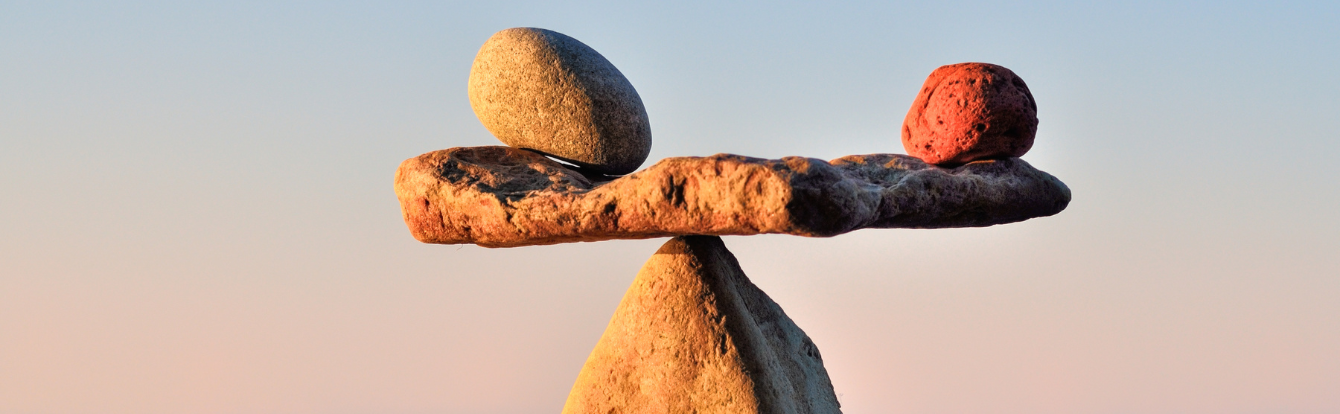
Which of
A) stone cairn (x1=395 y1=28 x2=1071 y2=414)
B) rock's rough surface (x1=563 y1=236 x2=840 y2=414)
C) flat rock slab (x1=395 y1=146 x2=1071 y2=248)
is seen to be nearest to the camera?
flat rock slab (x1=395 y1=146 x2=1071 y2=248)

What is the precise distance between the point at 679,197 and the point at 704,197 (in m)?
0.13

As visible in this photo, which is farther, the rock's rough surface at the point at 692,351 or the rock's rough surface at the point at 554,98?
the rock's rough surface at the point at 554,98

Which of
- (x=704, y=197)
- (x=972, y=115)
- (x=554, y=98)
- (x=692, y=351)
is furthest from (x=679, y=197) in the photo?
(x=972, y=115)

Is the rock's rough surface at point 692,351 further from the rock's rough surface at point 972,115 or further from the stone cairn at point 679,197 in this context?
the rock's rough surface at point 972,115

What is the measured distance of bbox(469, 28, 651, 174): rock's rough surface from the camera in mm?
6645

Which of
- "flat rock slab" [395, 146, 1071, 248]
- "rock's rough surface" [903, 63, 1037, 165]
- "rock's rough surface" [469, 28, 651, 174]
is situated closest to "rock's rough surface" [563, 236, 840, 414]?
"flat rock slab" [395, 146, 1071, 248]

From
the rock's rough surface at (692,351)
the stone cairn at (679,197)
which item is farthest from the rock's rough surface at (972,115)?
the rock's rough surface at (692,351)

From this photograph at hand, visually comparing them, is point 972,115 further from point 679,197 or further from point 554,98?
point 554,98

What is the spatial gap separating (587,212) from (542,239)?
17.3 inches

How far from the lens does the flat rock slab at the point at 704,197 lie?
5324 millimetres

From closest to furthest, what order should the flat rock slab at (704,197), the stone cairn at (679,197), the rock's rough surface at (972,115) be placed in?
the flat rock slab at (704,197) < the stone cairn at (679,197) < the rock's rough surface at (972,115)

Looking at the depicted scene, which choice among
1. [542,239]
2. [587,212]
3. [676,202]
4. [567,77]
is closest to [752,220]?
[676,202]

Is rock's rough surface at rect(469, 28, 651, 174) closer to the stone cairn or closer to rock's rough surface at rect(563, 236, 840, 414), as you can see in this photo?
the stone cairn

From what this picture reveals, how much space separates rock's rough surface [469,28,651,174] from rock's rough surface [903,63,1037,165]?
1664mm
